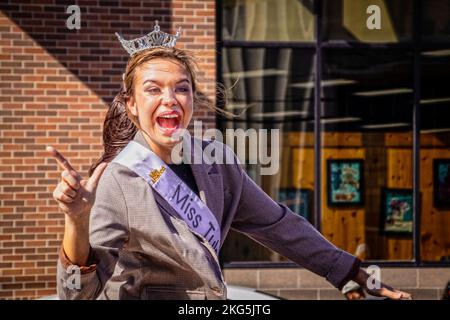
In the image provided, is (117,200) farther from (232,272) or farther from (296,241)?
(232,272)

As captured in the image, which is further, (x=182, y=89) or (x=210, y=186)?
(x=210, y=186)

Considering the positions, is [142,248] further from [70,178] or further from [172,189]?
[70,178]

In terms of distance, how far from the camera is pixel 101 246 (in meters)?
2.94

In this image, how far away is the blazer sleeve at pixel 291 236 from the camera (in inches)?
144

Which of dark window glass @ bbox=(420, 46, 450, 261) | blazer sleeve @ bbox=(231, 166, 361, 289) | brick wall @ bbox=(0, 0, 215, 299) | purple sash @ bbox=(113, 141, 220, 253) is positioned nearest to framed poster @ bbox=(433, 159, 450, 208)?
dark window glass @ bbox=(420, 46, 450, 261)

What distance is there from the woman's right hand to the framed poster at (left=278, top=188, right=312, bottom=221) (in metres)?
6.66

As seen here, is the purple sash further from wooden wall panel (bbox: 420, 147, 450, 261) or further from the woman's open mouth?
wooden wall panel (bbox: 420, 147, 450, 261)

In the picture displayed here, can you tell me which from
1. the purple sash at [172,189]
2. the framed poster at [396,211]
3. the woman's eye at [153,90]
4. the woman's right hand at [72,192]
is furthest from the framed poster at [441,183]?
the woman's right hand at [72,192]

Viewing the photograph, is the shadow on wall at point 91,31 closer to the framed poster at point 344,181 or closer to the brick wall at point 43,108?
the brick wall at point 43,108

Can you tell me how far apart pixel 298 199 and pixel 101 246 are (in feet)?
21.3

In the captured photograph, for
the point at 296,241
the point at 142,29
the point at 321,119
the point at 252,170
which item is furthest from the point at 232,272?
the point at 296,241

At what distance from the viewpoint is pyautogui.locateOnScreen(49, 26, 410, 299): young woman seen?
2.96 metres

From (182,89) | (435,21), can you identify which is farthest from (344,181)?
(182,89)
